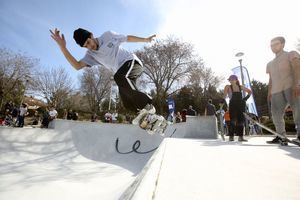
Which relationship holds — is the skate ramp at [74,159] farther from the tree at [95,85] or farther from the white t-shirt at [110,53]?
the tree at [95,85]

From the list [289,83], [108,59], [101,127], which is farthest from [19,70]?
[289,83]

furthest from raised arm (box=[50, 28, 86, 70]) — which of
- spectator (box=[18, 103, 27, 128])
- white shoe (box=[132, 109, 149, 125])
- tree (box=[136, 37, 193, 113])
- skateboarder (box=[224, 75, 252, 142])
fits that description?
tree (box=[136, 37, 193, 113])

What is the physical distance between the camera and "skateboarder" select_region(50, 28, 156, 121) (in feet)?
10.9

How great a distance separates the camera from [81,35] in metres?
3.51

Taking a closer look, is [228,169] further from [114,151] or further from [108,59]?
[114,151]

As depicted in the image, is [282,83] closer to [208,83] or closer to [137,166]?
[137,166]

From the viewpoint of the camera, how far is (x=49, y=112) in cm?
1428

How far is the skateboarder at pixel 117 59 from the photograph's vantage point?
3.32 meters

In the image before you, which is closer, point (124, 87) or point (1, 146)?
point (124, 87)

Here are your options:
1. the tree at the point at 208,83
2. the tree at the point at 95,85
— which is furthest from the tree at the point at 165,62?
the tree at the point at 95,85

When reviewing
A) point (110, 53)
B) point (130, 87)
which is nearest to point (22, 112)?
point (110, 53)

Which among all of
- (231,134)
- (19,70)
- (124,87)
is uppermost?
(19,70)

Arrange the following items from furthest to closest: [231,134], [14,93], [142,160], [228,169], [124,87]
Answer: [14,93] → [231,134] → [142,160] → [124,87] → [228,169]

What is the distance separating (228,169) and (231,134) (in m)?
3.49
